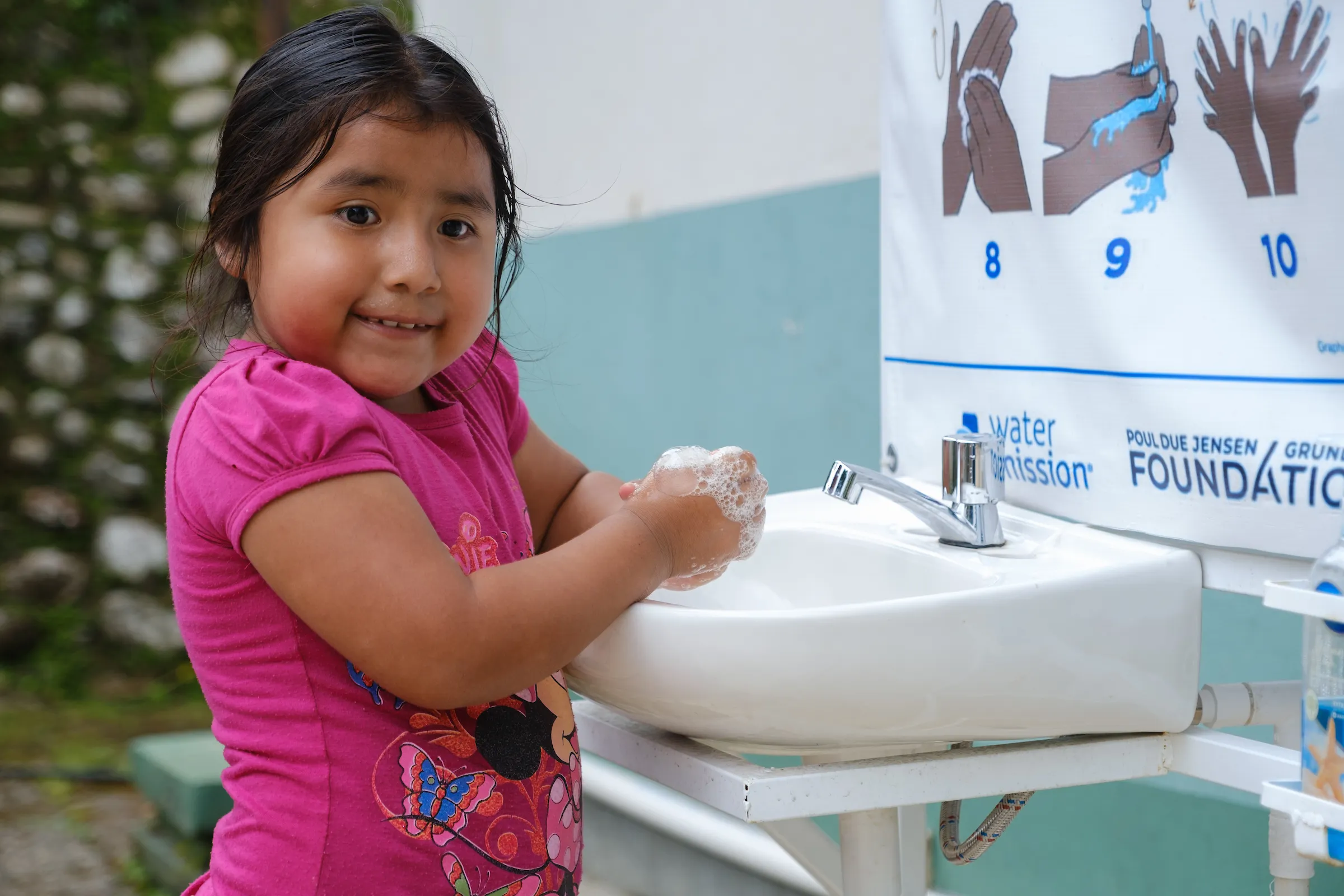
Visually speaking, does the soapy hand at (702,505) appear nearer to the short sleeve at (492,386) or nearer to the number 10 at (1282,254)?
the short sleeve at (492,386)

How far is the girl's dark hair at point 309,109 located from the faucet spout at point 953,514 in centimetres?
36

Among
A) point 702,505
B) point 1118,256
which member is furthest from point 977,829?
point 1118,256

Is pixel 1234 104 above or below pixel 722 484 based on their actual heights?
above

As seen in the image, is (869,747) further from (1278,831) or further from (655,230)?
(655,230)

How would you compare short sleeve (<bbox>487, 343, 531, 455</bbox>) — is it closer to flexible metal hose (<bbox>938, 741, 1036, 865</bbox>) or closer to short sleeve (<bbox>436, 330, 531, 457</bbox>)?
short sleeve (<bbox>436, 330, 531, 457</bbox>)

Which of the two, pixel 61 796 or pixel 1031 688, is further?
pixel 61 796

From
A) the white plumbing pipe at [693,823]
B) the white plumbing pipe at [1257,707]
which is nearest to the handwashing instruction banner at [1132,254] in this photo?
the white plumbing pipe at [1257,707]

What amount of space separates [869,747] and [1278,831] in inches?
10.7

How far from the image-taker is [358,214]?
81cm

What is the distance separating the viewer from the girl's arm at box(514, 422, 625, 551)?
3.46 ft

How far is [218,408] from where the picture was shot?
77cm

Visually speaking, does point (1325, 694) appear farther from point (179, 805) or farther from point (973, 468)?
point (179, 805)

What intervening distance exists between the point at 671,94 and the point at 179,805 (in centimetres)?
153

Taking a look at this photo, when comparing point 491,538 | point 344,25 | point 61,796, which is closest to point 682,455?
point 491,538
